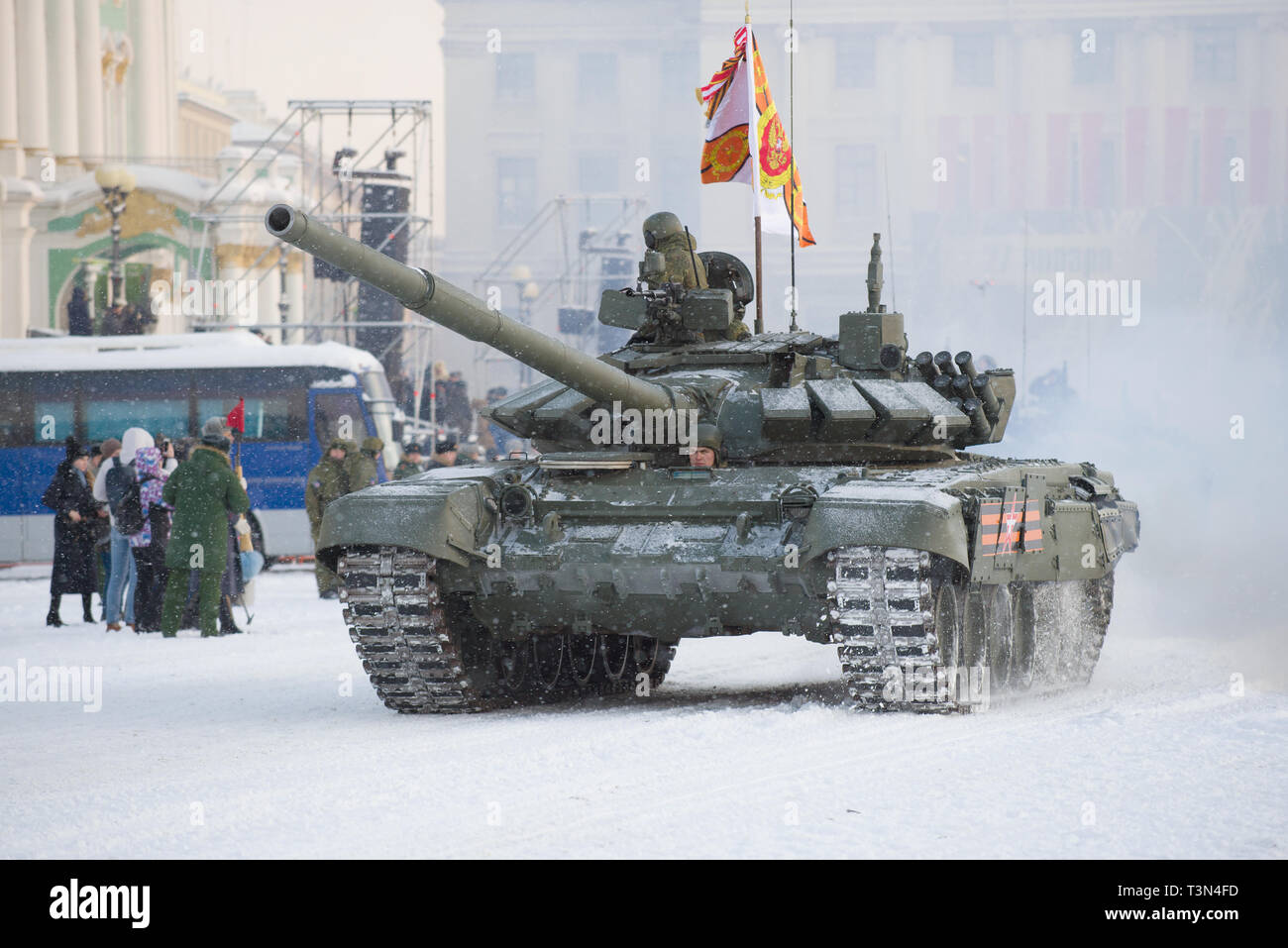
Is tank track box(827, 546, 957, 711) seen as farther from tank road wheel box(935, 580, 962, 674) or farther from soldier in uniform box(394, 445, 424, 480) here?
soldier in uniform box(394, 445, 424, 480)

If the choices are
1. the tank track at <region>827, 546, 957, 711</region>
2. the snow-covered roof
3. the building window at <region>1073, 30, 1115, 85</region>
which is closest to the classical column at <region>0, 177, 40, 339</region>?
→ the snow-covered roof

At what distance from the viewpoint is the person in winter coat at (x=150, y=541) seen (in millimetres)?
17141

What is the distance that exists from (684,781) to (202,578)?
894 centimetres

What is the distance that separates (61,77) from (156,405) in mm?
21569

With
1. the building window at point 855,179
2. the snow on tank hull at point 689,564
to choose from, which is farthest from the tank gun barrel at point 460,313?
the building window at point 855,179

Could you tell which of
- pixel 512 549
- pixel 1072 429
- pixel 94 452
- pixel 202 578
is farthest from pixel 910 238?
pixel 512 549

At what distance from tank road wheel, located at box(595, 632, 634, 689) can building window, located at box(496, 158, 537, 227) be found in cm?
6958

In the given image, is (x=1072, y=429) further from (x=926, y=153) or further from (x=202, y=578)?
(x=926, y=153)

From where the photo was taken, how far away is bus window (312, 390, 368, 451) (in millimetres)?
26078

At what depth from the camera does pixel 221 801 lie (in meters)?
7.86

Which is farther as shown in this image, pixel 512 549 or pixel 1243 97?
pixel 1243 97

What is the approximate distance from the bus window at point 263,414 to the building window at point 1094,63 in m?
49.7

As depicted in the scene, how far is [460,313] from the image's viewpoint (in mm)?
9414

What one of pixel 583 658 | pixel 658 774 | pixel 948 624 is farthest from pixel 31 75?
pixel 658 774
